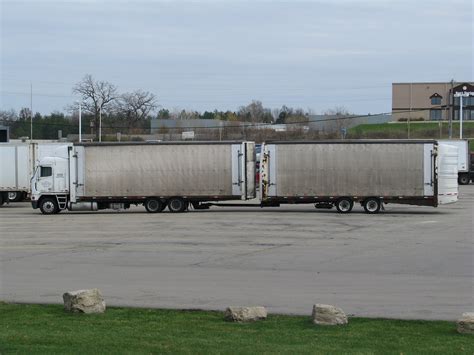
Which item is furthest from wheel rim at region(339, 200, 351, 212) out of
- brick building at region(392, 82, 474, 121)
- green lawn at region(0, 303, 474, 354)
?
brick building at region(392, 82, 474, 121)

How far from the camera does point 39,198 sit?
3691 cm

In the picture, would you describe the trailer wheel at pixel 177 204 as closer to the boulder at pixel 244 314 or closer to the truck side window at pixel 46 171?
the truck side window at pixel 46 171

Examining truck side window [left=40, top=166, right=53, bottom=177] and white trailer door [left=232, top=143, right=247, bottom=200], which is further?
truck side window [left=40, top=166, right=53, bottom=177]

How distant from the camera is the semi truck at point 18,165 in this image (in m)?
42.7

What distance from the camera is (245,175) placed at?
36406 millimetres

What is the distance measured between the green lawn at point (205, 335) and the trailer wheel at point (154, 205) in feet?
82.8

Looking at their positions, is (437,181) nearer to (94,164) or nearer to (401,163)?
(401,163)

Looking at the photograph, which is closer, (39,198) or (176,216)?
(176,216)

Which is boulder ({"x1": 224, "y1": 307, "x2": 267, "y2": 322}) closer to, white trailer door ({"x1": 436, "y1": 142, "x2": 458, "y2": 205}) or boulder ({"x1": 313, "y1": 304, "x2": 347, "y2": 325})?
boulder ({"x1": 313, "y1": 304, "x2": 347, "y2": 325})

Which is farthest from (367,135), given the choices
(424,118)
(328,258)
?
(328,258)

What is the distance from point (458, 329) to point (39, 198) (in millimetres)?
30341

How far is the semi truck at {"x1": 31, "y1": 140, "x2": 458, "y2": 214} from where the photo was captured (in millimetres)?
34750

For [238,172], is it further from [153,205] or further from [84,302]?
[84,302]

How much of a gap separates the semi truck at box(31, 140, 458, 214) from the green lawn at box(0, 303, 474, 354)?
80.8 ft
